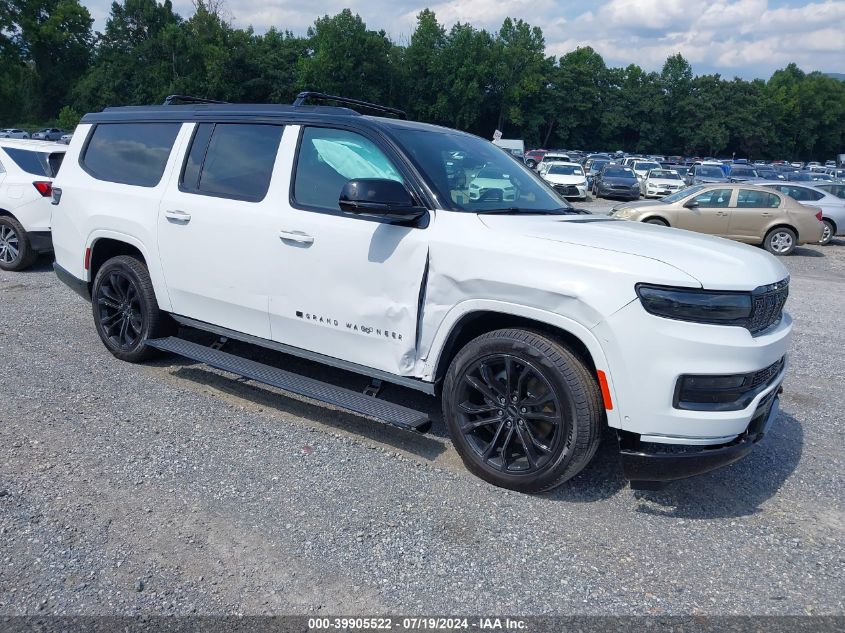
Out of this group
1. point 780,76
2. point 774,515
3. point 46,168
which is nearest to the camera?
point 774,515

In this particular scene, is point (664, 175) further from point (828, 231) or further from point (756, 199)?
point (756, 199)

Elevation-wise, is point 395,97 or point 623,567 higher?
point 395,97

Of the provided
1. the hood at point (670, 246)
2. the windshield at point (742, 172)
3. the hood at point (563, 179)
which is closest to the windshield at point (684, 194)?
the hood at point (563, 179)

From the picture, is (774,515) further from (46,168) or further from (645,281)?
(46,168)

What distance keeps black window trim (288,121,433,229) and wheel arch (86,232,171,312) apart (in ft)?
4.74

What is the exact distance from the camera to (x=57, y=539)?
3145 millimetres

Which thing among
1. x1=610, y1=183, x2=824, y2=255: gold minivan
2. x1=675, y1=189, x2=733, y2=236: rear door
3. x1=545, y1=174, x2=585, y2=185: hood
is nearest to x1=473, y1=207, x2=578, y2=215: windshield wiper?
x1=610, y1=183, x2=824, y2=255: gold minivan

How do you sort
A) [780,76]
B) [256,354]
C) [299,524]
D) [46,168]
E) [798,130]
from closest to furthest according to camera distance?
1. [299,524]
2. [256,354]
3. [46,168]
4. [798,130]
5. [780,76]

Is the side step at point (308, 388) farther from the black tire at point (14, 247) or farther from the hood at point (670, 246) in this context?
the black tire at point (14, 247)

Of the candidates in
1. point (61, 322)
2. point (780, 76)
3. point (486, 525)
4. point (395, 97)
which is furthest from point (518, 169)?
point (780, 76)

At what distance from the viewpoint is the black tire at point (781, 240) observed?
600 inches

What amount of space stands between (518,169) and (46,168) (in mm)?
7232

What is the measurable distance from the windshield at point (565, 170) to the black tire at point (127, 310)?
2294 centimetres

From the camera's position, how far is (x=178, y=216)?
15.7ft
